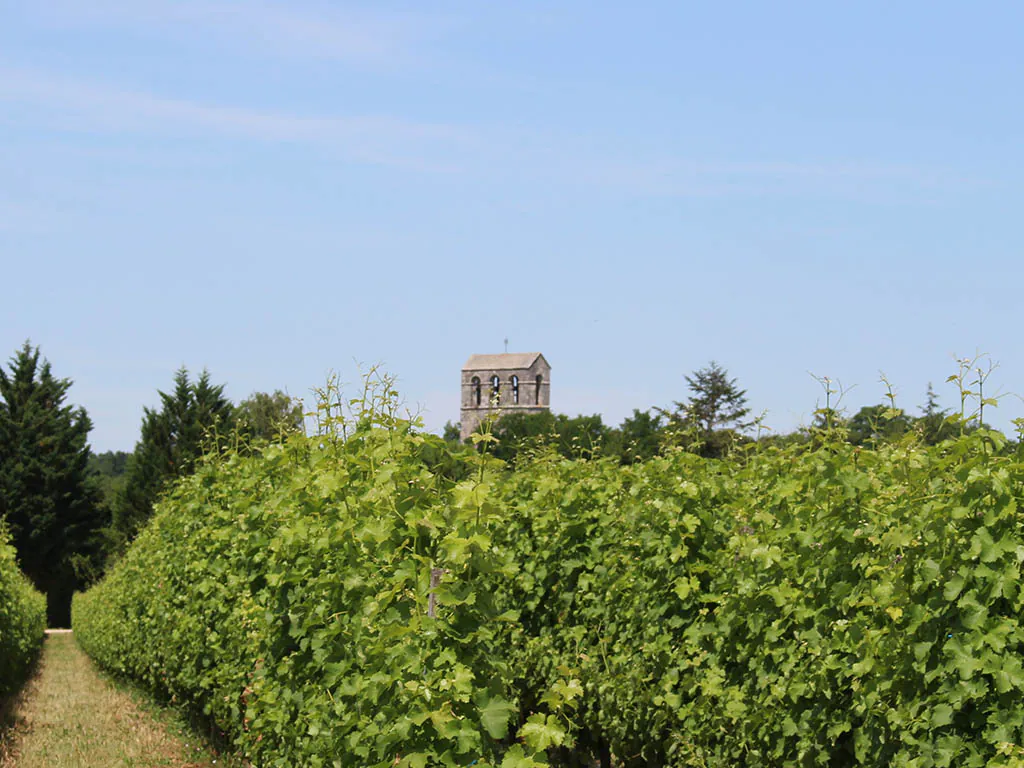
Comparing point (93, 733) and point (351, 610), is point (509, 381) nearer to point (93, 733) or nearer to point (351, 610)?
point (93, 733)

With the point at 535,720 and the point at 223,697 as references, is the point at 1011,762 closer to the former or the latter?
the point at 535,720

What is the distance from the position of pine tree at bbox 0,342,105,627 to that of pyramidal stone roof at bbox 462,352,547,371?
41.4 m

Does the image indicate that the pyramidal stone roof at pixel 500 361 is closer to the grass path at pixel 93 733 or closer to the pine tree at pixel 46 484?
the pine tree at pixel 46 484

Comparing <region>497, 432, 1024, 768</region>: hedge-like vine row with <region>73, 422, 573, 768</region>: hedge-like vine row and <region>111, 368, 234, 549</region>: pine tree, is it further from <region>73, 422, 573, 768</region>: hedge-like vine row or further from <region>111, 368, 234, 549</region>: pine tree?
<region>111, 368, 234, 549</region>: pine tree

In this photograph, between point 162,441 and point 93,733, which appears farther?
point 162,441

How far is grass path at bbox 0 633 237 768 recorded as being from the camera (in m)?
10.2

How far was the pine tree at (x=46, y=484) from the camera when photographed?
47062 millimetres

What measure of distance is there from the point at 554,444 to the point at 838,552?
5252mm

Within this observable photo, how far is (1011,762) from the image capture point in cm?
434

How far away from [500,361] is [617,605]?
7994 centimetres

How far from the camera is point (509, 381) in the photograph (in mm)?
86188

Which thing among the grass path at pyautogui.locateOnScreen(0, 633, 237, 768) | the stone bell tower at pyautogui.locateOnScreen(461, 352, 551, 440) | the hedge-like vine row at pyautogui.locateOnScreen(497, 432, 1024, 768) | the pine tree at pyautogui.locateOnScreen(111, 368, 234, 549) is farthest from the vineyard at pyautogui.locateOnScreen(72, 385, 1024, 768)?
the stone bell tower at pyautogui.locateOnScreen(461, 352, 551, 440)

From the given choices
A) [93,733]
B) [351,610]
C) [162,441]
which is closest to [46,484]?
[162,441]

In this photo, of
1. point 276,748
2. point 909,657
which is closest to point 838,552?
point 909,657
